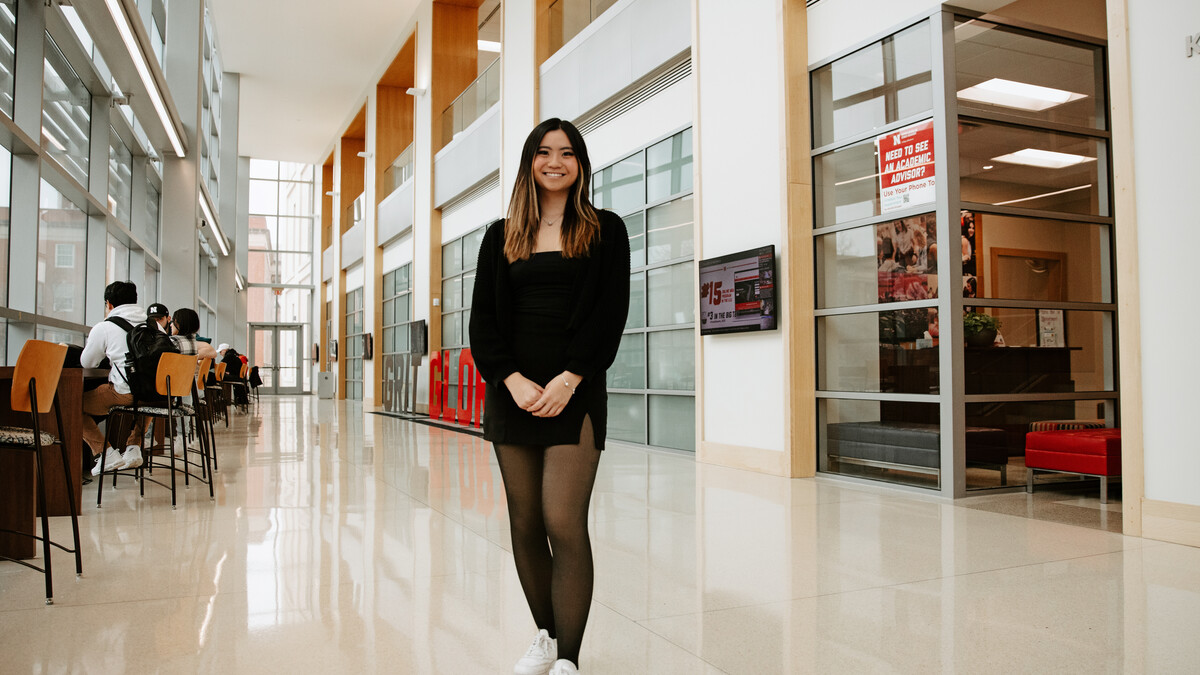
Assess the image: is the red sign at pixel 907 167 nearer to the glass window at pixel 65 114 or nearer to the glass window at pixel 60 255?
the glass window at pixel 65 114

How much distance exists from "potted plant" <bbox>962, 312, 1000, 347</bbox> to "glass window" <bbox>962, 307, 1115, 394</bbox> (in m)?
0.04

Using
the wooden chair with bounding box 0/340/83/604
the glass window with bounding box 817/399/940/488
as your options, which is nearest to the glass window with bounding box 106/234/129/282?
the wooden chair with bounding box 0/340/83/604

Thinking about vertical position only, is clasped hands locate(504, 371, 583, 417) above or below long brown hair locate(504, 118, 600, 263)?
below

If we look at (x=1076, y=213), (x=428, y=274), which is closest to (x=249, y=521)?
(x=1076, y=213)

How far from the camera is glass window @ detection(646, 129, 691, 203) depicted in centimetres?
803

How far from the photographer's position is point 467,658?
2.29 metres

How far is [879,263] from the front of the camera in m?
5.86

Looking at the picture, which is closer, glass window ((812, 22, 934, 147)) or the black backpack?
the black backpack

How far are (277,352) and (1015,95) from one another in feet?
92.1

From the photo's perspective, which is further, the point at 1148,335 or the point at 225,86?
the point at 225,86

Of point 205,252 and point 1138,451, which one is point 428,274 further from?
point 1138,451

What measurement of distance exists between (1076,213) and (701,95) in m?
3.20

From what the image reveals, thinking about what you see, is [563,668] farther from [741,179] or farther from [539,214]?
[741,179]

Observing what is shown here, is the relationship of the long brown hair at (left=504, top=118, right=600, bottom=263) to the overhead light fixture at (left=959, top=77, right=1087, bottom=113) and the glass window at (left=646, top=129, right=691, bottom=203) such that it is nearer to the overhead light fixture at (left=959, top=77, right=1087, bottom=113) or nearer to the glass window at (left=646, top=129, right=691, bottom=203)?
the overhead light fixture at (left=959, top=77, right=1087, bottom=113)
